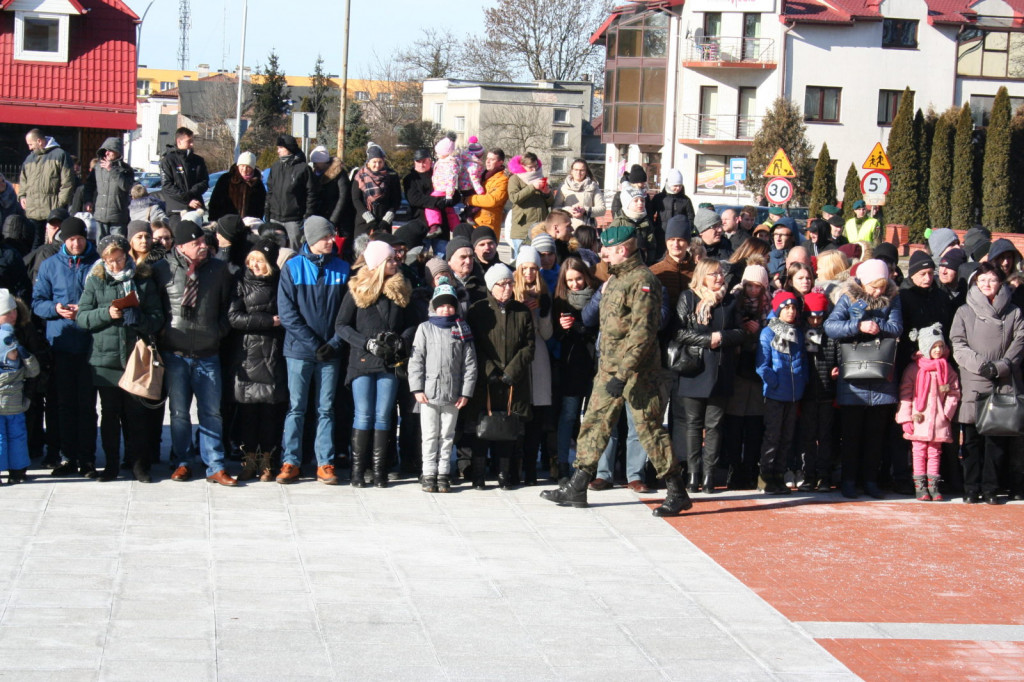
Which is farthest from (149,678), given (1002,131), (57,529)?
(1002,131)

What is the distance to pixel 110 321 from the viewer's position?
30.3ft

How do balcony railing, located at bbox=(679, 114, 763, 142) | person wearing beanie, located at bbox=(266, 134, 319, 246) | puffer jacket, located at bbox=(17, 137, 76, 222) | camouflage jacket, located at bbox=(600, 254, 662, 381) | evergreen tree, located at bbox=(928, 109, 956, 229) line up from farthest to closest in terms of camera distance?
balcony railing, located at bbox=(679, 114, 763, 142) < evergreen tree, located at bbox=(928, 109, 956, 229) < puffer jacket, located at bbox=(17, 137, 76, 222) < person wearing beanie, located at bbox=(266, 134, 319, 246) < camouflage jacket, located at bbox=(600, 254, 662, 381)

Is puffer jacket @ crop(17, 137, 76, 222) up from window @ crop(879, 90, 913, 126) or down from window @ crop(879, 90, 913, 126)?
down

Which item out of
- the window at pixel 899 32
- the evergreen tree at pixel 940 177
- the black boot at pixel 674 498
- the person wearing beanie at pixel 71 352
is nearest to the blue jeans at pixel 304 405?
the person wearing beanie at pixel 71 352

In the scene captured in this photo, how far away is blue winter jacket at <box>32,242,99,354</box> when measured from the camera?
31.4ft

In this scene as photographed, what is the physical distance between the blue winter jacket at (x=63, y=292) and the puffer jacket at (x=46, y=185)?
508 centimetres

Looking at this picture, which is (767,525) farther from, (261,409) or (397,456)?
(261,409)

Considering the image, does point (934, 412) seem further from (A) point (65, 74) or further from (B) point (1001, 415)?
(A) point (65, 74)

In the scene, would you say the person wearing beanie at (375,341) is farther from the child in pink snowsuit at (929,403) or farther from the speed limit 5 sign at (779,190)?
the speed limit 5 sign at (779,190)

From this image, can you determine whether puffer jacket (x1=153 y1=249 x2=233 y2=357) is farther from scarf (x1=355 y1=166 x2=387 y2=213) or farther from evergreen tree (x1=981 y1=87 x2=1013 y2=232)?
evergreen tree (x1=981 y1=87 x2=1013 y2=232)

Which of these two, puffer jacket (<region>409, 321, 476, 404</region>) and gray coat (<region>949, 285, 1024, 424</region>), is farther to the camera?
gray coat (<region>949, 285, 1024, 424</region>)

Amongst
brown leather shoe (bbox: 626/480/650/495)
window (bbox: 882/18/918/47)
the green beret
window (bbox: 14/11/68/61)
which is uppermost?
window (bbox: 882/18/918/47)

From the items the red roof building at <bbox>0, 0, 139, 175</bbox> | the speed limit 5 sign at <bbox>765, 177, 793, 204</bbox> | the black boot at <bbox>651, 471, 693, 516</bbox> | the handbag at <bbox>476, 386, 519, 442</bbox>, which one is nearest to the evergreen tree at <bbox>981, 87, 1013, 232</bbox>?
the speed limit 5 sign at <bbox>765, 177, 793, 204</bbox>

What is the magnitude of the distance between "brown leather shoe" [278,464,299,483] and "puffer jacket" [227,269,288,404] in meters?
0.53
